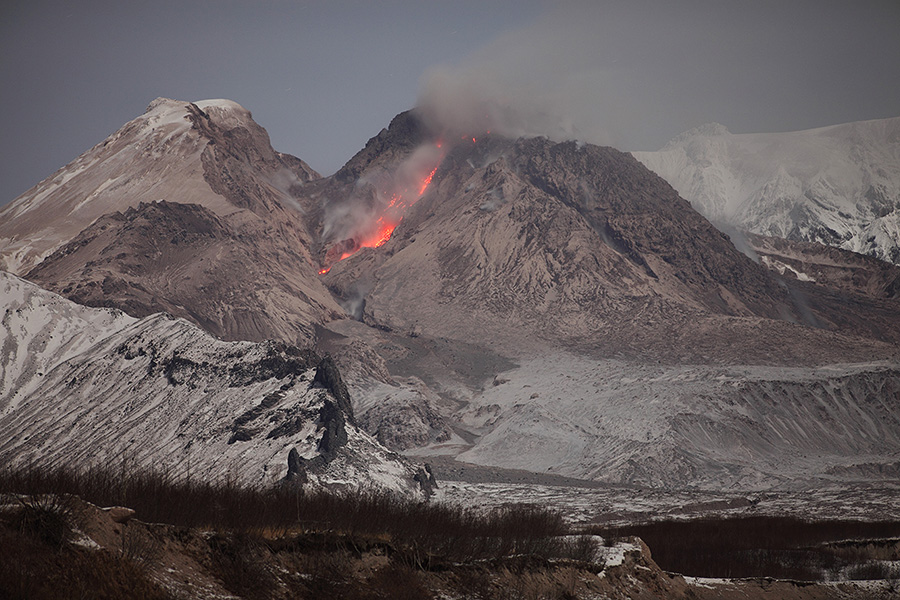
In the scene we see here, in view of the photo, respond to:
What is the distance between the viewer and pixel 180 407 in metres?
116

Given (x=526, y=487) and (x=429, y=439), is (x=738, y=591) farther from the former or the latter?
(x=429, y=439)

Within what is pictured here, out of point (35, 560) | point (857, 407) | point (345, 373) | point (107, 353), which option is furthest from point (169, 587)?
point (345, 373)

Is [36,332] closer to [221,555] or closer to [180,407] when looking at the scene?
[180,407]

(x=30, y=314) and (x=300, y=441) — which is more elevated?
(x=30, y=314)

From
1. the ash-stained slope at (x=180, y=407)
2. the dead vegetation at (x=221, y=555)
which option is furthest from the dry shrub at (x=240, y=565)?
the ash-stained slope at (x=180, y=407)

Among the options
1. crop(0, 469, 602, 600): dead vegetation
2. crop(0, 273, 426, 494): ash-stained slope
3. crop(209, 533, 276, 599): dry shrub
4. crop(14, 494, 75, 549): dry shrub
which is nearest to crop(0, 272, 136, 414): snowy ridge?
crop(0, 273, 426, 494): ash-stained slope

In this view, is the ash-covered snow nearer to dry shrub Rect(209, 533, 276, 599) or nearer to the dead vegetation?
the dead vegetation

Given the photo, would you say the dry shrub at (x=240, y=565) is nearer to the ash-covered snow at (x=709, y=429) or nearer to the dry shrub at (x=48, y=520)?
the dry shrub at (x=48, y=520)

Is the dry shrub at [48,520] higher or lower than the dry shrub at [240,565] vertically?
higher

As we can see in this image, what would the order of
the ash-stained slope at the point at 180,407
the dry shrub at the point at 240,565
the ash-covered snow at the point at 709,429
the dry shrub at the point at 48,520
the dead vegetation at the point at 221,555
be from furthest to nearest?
1. the ash-covered snow at the point at 709,429
2. the ash-stained slope at the point at 180,407
3. the dry shrub at the point at 240,565
4. the dry shrub at the point at 48,520
5. the dead vegetation at the point at 221,555

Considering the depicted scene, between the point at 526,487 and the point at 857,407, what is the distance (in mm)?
67320

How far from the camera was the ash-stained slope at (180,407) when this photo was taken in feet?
338

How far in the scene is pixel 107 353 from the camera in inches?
5148

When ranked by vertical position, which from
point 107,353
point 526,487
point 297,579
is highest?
point 107,353
